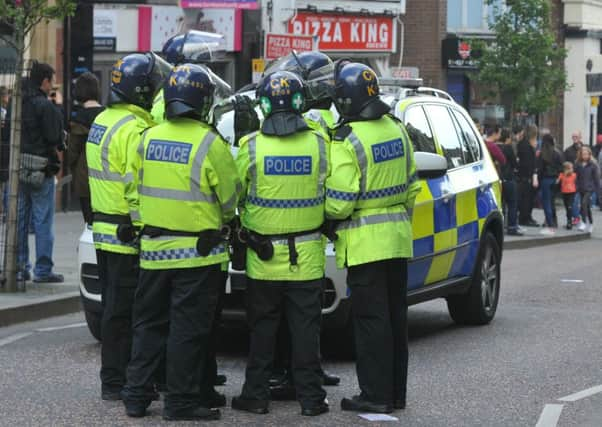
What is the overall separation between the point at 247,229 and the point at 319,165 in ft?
1.71

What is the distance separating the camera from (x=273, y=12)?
23312 mm

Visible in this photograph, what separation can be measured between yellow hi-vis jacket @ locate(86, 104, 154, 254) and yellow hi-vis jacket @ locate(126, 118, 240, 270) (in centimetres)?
43

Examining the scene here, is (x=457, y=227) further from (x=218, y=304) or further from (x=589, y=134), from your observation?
(x=589, y=134)

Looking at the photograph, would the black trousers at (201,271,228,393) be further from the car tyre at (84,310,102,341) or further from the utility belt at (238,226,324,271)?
the car tyre at (84,310,102,341)

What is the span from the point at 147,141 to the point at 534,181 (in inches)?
754

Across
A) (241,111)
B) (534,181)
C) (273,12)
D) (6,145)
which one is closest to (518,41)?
(534,181)

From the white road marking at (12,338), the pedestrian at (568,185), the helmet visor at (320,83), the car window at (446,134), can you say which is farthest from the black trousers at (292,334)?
the pedestrian at (568,185)

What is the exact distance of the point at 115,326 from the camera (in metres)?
8.50

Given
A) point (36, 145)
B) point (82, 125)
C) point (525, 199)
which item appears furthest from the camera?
point (525, 199)

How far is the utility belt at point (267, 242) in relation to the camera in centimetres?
811

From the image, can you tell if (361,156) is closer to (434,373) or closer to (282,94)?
(282,94)

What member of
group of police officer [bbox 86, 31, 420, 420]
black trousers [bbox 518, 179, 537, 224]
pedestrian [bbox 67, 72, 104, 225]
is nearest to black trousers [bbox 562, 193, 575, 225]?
black trousers [bbox 518, 179, 537, 224]

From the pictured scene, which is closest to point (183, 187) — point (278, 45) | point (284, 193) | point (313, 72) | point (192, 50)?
point (284, 193)

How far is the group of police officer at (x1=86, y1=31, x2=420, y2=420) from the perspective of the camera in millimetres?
7840
